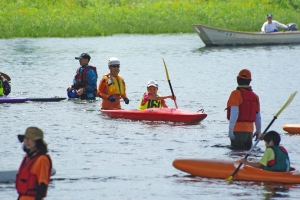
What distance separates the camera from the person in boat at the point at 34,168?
23.7 feet

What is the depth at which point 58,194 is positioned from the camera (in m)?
10.2

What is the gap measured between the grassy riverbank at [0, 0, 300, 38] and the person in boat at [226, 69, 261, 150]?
1163 inches

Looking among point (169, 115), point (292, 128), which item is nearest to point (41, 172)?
point (292, 128)

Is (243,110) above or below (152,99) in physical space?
above

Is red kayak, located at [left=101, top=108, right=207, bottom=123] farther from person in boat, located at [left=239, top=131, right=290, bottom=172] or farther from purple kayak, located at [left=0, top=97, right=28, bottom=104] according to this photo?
person in boat, located at [left=239, top=131, right=290, bottom=172]

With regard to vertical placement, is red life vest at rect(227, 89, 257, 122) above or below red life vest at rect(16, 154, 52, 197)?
above

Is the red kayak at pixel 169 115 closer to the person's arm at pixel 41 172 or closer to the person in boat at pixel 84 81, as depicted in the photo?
the person in boat at pixel 84 81

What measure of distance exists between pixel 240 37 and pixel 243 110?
2433 cm

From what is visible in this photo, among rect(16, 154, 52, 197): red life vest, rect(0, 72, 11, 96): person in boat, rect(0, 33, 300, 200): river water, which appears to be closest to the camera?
rect(16, 154, 52, 197): red life vest

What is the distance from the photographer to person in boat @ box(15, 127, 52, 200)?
7.23 meters

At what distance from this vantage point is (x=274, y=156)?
10156 millimetres

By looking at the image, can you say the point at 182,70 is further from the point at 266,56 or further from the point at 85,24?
the point at 85,24

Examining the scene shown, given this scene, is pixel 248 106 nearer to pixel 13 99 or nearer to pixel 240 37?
pixel 13 99

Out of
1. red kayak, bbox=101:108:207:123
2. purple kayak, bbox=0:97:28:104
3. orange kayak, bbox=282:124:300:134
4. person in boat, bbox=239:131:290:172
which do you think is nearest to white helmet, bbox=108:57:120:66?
red kayak, bbox=101:108:207:123
